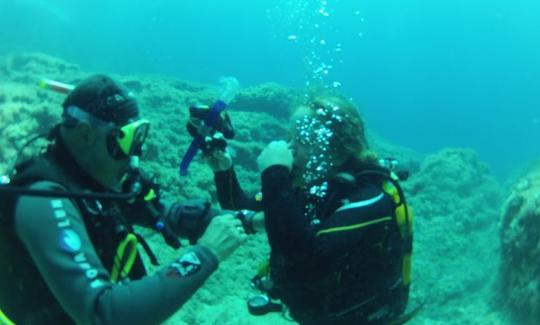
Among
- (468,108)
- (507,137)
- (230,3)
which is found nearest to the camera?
(507,137)

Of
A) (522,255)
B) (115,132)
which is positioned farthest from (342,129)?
(522,255)

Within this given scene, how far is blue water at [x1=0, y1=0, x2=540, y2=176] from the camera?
139 ft

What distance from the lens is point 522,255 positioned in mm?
6312

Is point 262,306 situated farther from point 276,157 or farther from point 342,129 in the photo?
point 342,129

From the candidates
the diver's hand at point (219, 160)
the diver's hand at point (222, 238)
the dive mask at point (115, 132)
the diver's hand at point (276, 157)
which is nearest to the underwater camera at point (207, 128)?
the diver's hand at point (219, 160)

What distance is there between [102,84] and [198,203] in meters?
1.07

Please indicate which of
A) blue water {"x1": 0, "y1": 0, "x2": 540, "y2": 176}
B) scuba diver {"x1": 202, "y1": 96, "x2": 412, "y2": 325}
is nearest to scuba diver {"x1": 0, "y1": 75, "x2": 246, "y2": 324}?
scuba diver {"x1": 202, "y1": 96, "x2": 412, "y2": 325}

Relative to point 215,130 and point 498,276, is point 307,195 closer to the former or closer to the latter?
point 215,130

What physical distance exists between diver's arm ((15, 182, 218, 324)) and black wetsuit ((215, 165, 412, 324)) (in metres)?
1.08

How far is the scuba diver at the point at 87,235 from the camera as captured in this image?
1782mm

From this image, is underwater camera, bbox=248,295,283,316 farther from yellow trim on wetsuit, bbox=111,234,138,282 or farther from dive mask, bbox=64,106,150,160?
dive mask, bbox=64,106,150,160

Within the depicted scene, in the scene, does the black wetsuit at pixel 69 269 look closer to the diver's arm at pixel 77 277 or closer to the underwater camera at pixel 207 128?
the diver's arm at pixel 77 277

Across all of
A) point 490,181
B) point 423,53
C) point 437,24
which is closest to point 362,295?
point 490,181

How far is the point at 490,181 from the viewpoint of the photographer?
1325cm
